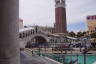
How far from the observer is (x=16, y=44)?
177 inches

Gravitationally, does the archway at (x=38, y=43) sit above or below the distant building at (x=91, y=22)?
below

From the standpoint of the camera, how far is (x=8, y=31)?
4.38m

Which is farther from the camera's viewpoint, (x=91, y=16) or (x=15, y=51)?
(x=91, y=16)

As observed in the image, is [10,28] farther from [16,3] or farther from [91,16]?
[91,16]

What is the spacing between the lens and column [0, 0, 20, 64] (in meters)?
4.33

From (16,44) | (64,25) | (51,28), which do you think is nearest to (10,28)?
(16,44)

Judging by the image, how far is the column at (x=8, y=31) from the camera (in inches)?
170

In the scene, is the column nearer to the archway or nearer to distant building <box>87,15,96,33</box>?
the archway

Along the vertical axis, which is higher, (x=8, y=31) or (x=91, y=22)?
(x=91, y=22)

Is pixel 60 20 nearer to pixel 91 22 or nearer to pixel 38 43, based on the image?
pixel 91 22

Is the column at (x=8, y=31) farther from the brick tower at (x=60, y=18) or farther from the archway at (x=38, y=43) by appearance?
the brick tower at (x=60, y=18)

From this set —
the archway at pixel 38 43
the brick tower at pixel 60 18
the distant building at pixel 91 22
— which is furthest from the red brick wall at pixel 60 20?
the archway at pixel 38 43

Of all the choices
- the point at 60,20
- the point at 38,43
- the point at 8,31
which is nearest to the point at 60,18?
the point at 60,20

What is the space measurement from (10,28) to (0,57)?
0.74 m
